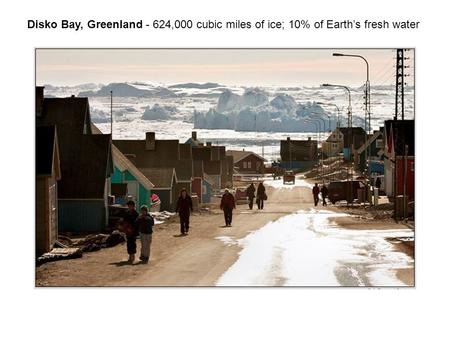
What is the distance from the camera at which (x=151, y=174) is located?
65562 mm

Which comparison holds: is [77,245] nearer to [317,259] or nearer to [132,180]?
[317,259]

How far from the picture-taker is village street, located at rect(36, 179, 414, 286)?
26016 mm

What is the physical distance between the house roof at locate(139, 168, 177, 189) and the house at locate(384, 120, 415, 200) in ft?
45.0

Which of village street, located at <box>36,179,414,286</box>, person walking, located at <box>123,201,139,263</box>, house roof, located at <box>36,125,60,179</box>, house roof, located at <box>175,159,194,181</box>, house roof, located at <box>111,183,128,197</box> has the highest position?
house roof, located at <box>36,125,60,179</box>

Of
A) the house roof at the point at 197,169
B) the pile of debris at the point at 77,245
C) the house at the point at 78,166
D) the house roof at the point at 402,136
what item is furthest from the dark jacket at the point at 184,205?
the house roof at the point at 197,169

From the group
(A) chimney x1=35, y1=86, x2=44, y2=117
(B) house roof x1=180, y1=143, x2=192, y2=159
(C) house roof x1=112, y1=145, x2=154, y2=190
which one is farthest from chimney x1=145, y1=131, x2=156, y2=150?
(A) chimney x1=35, y1=86, x2=44, y2=117

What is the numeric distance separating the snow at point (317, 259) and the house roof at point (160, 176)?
27290 millimetres

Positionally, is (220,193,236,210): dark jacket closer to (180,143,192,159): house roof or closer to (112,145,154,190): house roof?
(112,145,154,190): house roof

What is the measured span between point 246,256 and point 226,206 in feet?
37.7

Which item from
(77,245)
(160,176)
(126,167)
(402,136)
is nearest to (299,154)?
(160,176)

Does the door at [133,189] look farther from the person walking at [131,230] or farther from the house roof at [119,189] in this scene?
the person walking at [131,230]

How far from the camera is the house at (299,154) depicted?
15388 centimetres

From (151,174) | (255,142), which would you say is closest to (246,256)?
(151,174)
